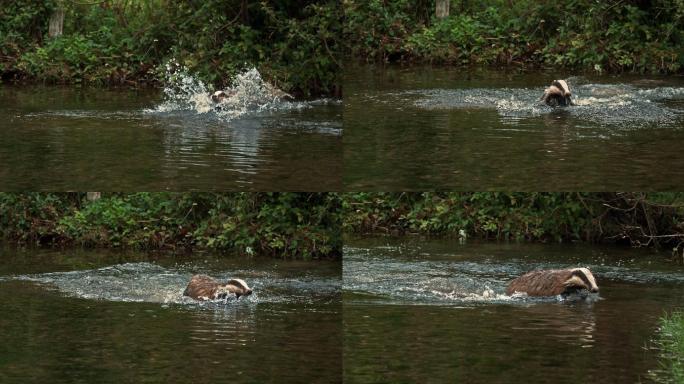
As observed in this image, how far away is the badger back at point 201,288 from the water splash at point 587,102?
2470 millimetres

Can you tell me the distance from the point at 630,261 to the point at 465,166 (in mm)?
1855

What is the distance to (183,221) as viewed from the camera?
10.3 m

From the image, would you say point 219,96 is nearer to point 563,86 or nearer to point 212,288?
point 212,288

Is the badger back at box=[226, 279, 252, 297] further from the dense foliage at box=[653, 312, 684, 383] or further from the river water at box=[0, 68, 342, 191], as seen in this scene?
the dense foliage at box=[653, 312, 684, 383]

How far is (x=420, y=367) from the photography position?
7.97m

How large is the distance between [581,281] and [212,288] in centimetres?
304

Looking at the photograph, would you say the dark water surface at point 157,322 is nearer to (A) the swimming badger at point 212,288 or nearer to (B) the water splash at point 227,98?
(A) the swimming badger at point 212,288

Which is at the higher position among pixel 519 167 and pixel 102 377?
pixel 519 167

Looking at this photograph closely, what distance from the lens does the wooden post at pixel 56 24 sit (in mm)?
11250

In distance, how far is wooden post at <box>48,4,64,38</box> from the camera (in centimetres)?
1125

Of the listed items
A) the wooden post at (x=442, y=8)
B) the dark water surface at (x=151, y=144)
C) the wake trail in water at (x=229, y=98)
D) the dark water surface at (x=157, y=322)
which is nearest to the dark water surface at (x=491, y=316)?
the dark water surface at (x=157, y=322)

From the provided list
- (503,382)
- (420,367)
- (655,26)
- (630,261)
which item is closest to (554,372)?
(503,382)

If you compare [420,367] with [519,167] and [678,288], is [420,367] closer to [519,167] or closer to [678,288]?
[519,167]

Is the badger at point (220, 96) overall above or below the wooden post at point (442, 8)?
below
